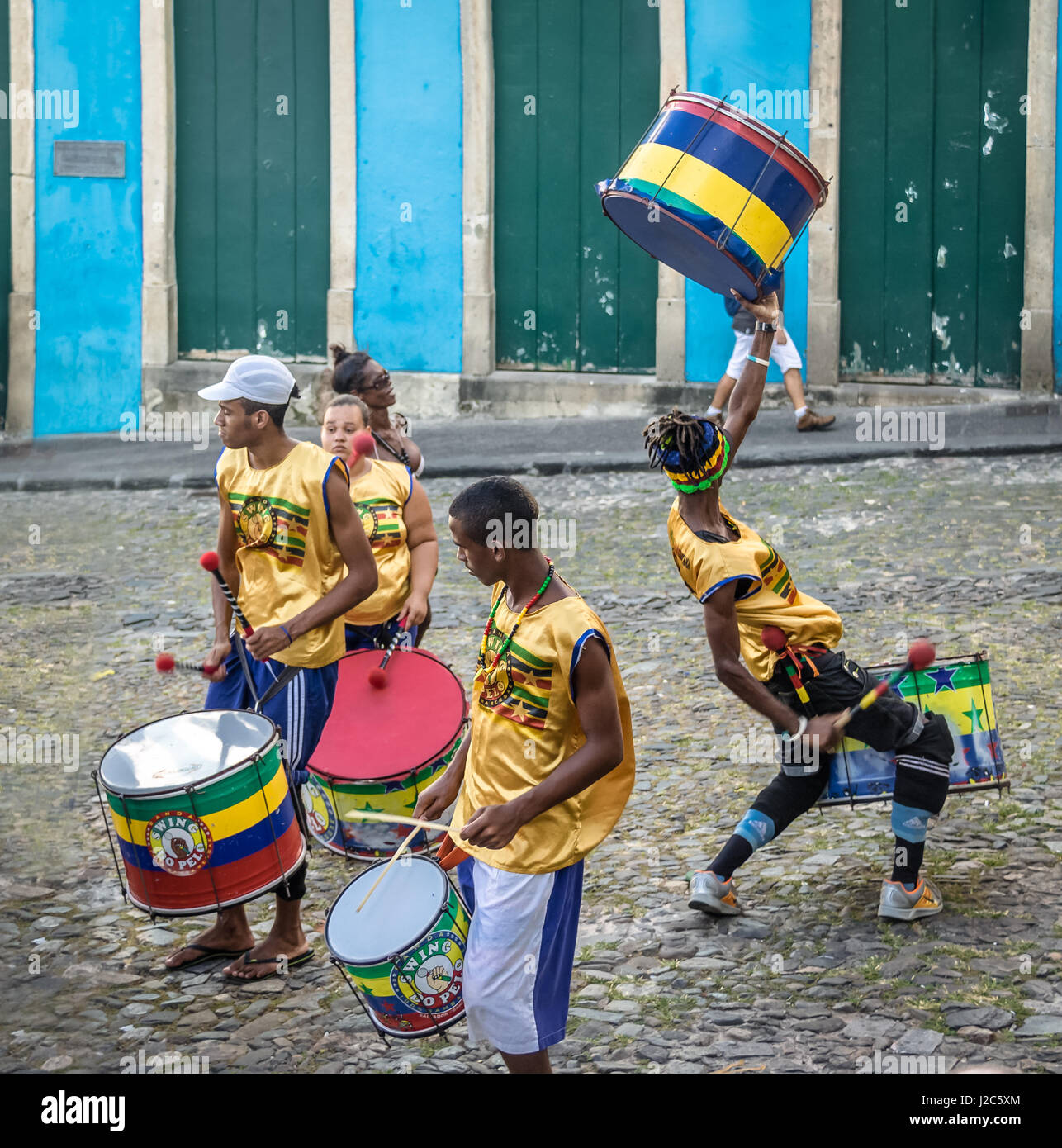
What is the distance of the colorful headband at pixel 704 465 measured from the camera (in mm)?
4656

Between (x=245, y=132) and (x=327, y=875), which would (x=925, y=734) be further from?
(x=245, y=132)

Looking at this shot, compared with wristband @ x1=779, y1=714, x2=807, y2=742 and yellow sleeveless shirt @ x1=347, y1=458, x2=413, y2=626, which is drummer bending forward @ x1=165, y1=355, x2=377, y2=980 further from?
wristband @ x1=779, y1=714, x2=807, y2=742

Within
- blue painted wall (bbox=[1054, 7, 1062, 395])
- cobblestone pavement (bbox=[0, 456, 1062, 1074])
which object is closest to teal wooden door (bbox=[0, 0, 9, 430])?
cobblestone pavement (bbox=[0, 456, 1062, 1074])

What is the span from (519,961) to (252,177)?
12148 millimetres

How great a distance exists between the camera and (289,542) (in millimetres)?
4961

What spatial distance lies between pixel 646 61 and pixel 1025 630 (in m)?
7.83

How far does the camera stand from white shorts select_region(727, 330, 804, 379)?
12320mm

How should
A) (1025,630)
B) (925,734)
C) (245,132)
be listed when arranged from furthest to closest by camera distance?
1. (245,132)
2. (1025,630)
3. (925,734)

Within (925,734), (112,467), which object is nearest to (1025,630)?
(925,734)

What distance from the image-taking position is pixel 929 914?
492 centimetres

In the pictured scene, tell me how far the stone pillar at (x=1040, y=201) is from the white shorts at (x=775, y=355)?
195 cm

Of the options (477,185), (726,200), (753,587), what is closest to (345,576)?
(753,587)

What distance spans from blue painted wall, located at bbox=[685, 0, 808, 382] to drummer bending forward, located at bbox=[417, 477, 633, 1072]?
9.84 metres

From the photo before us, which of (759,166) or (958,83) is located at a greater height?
(958,83)
